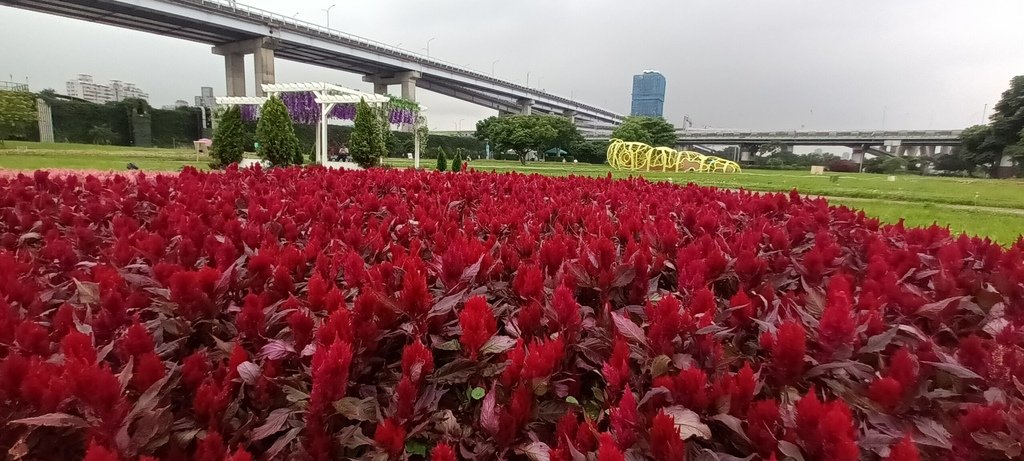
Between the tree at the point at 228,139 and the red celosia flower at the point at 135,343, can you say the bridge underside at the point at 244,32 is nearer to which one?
the tree at the point at 228,139

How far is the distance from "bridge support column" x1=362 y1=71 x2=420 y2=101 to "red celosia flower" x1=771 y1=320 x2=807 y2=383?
2380 inches

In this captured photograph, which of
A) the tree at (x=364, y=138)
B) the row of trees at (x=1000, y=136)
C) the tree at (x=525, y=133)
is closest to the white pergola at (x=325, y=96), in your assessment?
the tree at (x=364, y=138)

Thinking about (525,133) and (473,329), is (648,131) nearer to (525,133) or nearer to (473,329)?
(525,133)

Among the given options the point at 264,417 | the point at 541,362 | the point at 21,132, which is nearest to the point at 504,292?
the point at 541,362

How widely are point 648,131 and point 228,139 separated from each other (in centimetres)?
5349

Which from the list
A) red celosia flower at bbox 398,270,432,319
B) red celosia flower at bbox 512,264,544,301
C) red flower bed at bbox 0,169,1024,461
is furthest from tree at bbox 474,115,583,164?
red celosia flower at bbox 398,270,432,319

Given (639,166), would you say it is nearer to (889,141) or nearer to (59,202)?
(59,202)

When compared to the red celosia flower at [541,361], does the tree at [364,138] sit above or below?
above

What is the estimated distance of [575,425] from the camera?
1017 millimetres

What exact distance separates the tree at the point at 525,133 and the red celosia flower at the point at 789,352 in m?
53.6

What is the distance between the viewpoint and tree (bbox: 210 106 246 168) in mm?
17109

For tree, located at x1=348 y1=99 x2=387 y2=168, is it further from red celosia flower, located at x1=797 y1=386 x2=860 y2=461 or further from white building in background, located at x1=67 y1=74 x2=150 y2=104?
white building in background, located at x1=67 y1=74 x2=150 y2=104

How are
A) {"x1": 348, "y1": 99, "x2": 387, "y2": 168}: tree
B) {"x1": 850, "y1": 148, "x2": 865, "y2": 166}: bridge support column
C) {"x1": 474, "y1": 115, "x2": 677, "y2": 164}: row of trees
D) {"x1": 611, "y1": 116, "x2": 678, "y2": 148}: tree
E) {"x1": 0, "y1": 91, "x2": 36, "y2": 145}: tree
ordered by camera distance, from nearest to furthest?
{"x1": 348, "y1": 99, "x2": 387, "y2": 168}: tree
{"x1": 0, "y1": 91, "x2": 36, "y2": 145}: tree
{"x1": 474, "y1": 115, "x2": 677, "y2": 164}: row of trees
{"x1": 611, "y1": 116, "x2": 678, "y2": 148}: tree
{"x1": 850, "y1": 148, "x2": 865, "y2": 166}: bridge support column

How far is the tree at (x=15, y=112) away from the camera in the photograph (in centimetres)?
2672
